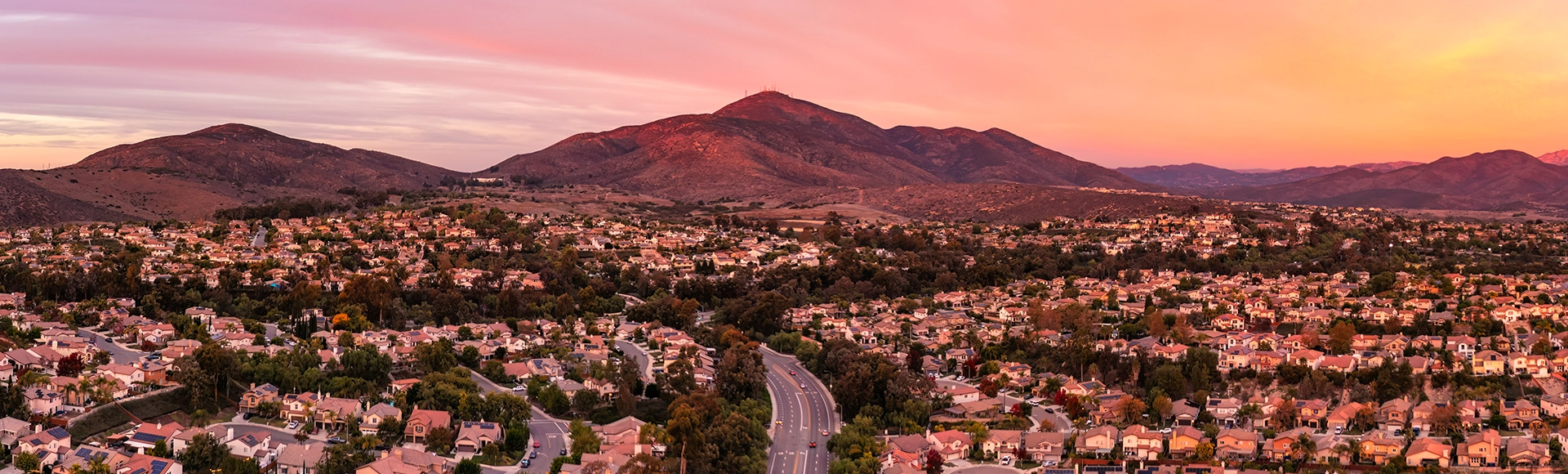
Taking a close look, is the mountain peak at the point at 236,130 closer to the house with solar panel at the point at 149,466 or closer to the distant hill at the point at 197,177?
the distant hill at the point at 197,177

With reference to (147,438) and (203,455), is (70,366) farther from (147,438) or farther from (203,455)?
(203,455)

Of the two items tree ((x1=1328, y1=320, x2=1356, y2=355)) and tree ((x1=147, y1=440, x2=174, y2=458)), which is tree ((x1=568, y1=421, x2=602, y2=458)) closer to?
tree ((x1=147, y1=440, x2=174, y2=458))

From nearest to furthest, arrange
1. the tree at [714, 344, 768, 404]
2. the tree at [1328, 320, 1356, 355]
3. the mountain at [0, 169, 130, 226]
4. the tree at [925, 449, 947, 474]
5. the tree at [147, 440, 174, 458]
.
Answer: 1. the tree at [147, 440, 174, 458]
2. the tree at [925, 449, 947, 474]
3. the tree at [714, 344, 768, 404]
4. the tree at [1328, 320, 1356, 355]
5. the mountain at [0, 169, 130, 226]

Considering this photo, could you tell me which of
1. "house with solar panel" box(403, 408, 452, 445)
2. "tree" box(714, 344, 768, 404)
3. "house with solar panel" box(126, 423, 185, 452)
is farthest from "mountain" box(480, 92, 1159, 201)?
"house with solar panel" box(126, 423, 185, 452)

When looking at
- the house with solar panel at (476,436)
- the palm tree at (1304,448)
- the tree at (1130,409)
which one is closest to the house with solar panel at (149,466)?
the house with solar panel at (476,436)

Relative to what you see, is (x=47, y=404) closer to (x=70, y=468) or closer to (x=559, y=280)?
(x=70, y=468)

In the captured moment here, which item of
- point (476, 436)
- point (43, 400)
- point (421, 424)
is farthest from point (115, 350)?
point (476, 436)
